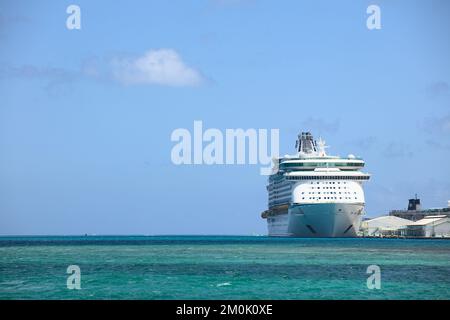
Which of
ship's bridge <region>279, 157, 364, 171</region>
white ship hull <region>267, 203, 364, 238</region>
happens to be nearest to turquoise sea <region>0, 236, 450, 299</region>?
white ship hull <region>267, 203, 364, 238</region>

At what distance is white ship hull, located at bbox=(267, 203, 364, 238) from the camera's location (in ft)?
356

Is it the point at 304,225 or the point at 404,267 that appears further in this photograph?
the point at 304,225

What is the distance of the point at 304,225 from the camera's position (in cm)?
11250

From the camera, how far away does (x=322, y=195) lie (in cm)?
11006

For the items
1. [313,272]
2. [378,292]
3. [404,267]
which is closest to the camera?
[378,292]

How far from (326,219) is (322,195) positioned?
3.24 metres

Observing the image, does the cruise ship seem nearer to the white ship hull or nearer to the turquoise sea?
the white ship hull

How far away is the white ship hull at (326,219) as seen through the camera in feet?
356

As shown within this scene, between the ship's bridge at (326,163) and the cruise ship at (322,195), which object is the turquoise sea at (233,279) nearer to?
the cruise ship at (322,195)

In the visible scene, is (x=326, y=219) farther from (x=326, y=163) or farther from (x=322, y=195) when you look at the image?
(x=326, y=163)

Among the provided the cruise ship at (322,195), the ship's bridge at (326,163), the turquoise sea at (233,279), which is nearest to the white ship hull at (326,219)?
the cruise ship at (322,195)

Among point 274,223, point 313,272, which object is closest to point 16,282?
point 313,272
